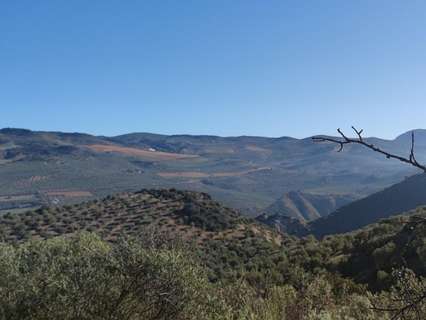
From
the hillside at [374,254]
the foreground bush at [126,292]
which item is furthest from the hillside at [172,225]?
the foreground bush at [126,292]

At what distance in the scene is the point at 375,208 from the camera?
137000 mm

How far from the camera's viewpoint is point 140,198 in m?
79.4

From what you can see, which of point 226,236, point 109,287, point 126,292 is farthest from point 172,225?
point 109,287

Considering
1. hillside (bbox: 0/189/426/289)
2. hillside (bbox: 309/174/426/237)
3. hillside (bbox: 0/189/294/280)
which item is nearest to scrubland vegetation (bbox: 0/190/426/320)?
hillside (bbox: 0/189/426/289)

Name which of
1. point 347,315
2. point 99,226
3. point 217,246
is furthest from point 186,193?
point 347,315

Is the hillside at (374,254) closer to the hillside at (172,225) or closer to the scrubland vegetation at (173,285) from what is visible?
the scrubland vegetation at (173,285)

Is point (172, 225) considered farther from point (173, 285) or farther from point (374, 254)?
point (173, 285)

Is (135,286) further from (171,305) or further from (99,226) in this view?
(99,226)

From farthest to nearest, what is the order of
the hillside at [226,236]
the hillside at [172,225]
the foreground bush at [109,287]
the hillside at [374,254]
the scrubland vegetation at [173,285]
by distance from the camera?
the hillside at [172,225], the hillside at [226,236], the hillside at [374,254], the foreground bush at [109,287], the scrubland vegetation at [173,285]

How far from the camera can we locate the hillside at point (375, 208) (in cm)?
12288

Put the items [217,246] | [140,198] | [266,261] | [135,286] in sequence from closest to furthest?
1. [135,286]
2. [266,261]
3. [217,246]
4. [140,198]

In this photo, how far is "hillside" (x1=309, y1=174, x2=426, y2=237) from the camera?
12288 centimetres

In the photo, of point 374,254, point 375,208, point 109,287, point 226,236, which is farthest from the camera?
point 375,208

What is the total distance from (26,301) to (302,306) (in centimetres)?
855
